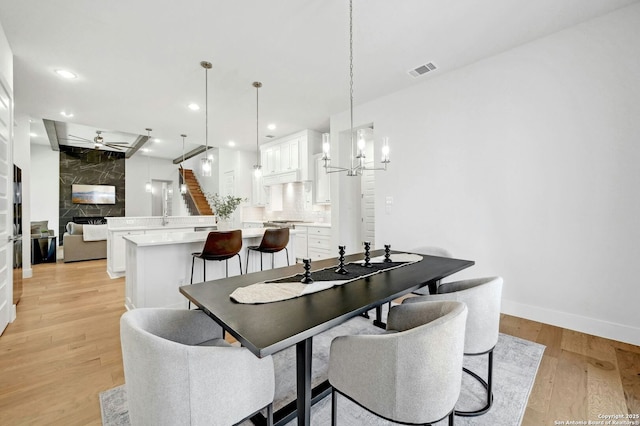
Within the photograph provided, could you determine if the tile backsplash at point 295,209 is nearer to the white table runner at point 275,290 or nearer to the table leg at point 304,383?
the white table runner at point 275,290

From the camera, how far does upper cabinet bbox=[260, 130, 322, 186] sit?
567 cm

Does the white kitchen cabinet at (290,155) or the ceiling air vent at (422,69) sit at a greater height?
the ceiling air vent at (422,69)

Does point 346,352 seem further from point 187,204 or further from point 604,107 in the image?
point 187,204

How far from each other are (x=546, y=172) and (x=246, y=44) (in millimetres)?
3260

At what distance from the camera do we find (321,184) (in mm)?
5570

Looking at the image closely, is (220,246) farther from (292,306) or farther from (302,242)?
(302,242)

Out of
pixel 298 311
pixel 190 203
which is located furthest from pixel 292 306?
pixel 190 203

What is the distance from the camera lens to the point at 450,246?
3410 mm

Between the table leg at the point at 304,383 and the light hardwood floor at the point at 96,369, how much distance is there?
4.10 feet

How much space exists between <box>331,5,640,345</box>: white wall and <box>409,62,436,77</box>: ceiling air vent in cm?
25

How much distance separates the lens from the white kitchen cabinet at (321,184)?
17.9 feet

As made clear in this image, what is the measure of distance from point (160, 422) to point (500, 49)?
13.1ft

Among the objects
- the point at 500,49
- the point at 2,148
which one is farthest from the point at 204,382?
the point at 500,49

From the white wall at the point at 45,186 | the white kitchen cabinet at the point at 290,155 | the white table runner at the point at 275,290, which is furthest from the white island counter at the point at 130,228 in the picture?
the white wall at the point at 45,186
